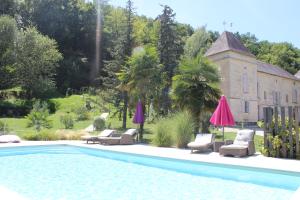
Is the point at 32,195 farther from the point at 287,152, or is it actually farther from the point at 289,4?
the point at 289,4

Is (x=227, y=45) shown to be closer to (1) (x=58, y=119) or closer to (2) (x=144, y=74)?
(2) (x=144, y=74)

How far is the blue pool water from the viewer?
6.98m

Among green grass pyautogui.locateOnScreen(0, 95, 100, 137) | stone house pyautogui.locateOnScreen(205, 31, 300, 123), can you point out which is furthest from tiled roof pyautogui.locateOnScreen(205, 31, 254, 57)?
green grass pyautogui.locateOnScreen(0, 95, 100, 137)

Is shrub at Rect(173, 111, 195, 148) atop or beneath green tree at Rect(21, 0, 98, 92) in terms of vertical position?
beneath

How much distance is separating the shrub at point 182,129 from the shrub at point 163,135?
0.38 meters

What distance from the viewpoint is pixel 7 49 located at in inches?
1455

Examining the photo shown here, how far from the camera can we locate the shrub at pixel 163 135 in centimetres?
1444

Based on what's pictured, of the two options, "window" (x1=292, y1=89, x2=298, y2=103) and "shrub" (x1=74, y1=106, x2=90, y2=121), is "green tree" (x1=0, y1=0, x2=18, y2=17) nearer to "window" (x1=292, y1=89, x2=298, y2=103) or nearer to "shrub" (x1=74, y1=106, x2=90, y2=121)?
"shrub" (x1=74, y1=106, x2=90, y2=121)

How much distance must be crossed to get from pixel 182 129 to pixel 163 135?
3.55 ft

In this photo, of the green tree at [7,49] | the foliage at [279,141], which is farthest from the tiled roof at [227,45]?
the foliage at [279,141]

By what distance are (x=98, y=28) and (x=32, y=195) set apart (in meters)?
48.9

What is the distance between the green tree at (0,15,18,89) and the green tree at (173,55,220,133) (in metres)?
26.0

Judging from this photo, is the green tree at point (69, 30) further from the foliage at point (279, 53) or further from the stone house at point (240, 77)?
the foliage at point (279, 53)

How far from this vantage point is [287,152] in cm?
1077
